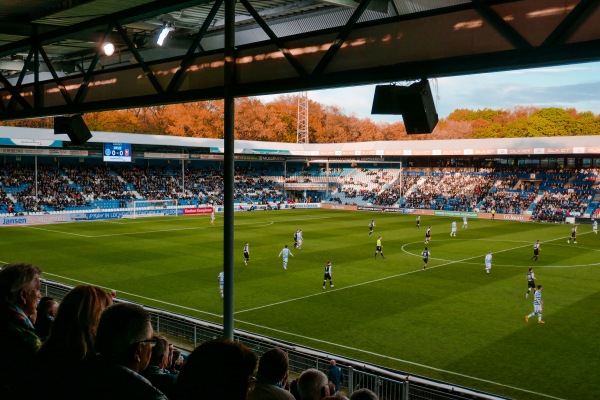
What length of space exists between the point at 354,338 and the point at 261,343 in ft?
16.7

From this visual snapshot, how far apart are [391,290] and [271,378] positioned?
21.2 metres

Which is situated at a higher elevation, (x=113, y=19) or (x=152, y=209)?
(x=113, y=19)

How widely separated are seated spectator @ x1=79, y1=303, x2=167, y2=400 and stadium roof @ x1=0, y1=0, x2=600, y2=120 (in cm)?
459

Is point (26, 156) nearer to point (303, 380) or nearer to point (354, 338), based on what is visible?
point (354, 338)

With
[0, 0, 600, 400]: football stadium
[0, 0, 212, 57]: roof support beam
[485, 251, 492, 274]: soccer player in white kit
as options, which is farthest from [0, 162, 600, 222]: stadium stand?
[0, 0, 212, 57]: roof support beam

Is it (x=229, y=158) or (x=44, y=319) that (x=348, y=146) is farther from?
(x=44, y=319)

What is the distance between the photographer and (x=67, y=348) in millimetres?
2826

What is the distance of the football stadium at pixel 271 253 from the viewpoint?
130 inches

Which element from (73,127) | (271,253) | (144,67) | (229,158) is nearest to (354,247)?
(271,253)

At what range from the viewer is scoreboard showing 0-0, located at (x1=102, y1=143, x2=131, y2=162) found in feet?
179

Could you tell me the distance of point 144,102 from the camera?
367 inches

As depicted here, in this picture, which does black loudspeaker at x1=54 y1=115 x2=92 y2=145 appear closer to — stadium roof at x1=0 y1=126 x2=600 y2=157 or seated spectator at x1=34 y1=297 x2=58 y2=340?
seated spectator at x1=34 y1=297 x2=58 y2=340

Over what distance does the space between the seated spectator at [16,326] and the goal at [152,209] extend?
5462 cm

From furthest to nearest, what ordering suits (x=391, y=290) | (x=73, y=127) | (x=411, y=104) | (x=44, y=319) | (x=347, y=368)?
1. (x=391, y=290)
2. (x=347, y=368)
3. (x=73, y=127)
4. (x=411, y=104)
5. (x=44, y=319)
